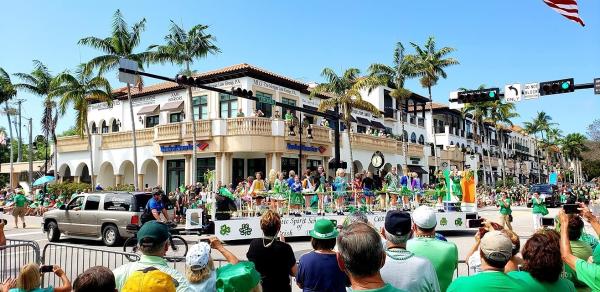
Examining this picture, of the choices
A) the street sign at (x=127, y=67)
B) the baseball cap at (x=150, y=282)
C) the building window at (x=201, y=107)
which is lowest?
the baseball cap at (x=150, y=282)

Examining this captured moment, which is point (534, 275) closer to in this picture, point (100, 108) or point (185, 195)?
point (185, 195)

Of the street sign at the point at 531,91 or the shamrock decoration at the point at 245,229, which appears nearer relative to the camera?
the shamrock decoration at the point at 245,229

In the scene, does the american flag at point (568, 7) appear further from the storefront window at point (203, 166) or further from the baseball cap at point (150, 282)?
the storefront window at point (203, 166)

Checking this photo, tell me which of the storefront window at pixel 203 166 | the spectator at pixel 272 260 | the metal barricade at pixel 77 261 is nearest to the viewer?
the spectator at pixel 272 260

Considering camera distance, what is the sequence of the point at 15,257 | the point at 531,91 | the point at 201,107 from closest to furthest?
the point at 15,257 < the point at 531,91 < the point at 201,107

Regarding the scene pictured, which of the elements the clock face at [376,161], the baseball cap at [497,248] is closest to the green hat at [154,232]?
the baseball cap at [497,248]

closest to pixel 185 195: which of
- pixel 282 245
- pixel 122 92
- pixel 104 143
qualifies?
pixel 104 143

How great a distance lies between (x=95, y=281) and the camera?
3.01 meters

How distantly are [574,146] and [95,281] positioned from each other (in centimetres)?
10968

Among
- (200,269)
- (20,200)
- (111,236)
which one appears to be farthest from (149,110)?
(200,269)

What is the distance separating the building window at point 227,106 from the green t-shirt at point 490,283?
29.6 metres

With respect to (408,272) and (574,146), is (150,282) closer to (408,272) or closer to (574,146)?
(408,272)

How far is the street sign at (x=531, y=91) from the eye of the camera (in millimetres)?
16906

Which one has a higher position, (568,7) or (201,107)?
(201,107)
